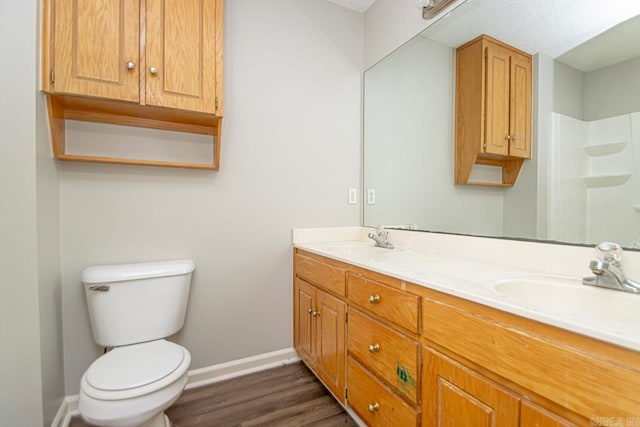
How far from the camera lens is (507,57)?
4.11 ft

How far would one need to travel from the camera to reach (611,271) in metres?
0.81

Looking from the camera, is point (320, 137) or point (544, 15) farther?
point (320, 137)

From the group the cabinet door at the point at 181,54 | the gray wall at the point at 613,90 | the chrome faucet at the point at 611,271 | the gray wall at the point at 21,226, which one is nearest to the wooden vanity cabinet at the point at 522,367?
the chrome faucet at the point at 611,271

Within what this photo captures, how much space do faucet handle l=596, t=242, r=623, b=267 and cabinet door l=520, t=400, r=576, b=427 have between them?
0.50m

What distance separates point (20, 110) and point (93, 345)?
115cm

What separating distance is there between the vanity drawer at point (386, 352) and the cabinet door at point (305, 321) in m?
0.40

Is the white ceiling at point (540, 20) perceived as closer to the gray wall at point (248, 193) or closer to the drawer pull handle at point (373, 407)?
the gray wall at point (248, 193)

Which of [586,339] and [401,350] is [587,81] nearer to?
[586,339]

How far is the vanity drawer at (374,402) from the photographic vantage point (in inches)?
39.1

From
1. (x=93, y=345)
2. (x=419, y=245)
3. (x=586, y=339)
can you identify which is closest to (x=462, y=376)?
(x=586, y=339)

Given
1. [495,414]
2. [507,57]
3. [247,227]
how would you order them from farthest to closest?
[247,227]
[507,57]
[495,414]

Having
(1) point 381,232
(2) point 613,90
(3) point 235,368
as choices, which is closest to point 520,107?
(2) point 613,90

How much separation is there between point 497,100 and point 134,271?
75.1 inches

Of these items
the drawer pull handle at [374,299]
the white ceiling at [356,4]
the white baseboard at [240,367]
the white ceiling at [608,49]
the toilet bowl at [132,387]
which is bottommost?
the white baseboard at [240,367]
